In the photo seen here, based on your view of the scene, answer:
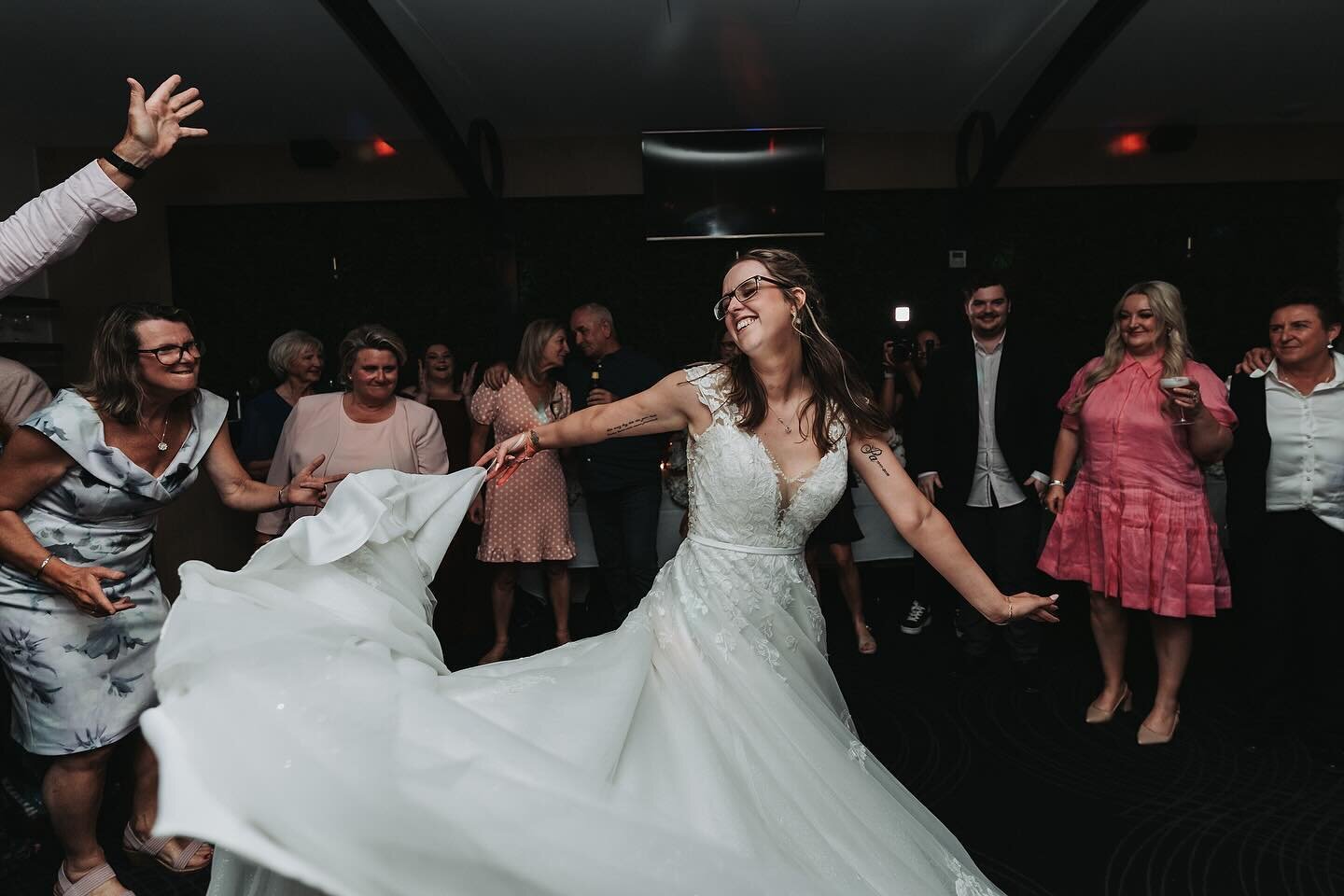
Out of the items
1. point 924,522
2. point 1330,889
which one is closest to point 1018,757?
point 1330,889

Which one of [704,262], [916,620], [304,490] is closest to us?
[304,490]

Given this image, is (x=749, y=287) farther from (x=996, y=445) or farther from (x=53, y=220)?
(x=996, y=445)

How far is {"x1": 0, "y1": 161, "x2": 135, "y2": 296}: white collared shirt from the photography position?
1778 millimetres

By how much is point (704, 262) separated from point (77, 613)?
490cm

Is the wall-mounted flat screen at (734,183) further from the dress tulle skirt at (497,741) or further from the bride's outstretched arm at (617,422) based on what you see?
the dress tulle skirt at (497,741)

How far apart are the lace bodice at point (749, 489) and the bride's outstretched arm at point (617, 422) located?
8 cm

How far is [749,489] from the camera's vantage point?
1811mm

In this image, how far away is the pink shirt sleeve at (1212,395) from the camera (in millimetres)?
2814

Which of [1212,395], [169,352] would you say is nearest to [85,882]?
[169,352]

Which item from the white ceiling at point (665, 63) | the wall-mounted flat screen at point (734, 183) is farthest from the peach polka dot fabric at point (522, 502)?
the wall-mounted flat screen at point (734, 183)

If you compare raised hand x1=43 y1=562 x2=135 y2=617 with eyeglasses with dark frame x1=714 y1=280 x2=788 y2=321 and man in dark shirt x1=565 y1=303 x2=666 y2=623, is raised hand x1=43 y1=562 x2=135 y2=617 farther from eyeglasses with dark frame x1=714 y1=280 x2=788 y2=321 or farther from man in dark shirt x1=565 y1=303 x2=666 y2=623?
man in dark shirt x1=565 y1=303 x2=666 y2=623

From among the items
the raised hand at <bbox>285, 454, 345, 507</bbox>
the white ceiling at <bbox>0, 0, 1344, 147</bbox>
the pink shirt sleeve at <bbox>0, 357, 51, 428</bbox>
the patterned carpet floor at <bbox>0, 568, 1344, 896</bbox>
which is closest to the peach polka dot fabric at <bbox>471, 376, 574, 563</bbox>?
the patterned carpet floor at <bbox>0, 568, 1344, 896</bbox>

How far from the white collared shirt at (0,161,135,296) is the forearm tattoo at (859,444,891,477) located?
5.38 ft

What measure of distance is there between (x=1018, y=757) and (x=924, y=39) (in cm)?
349
